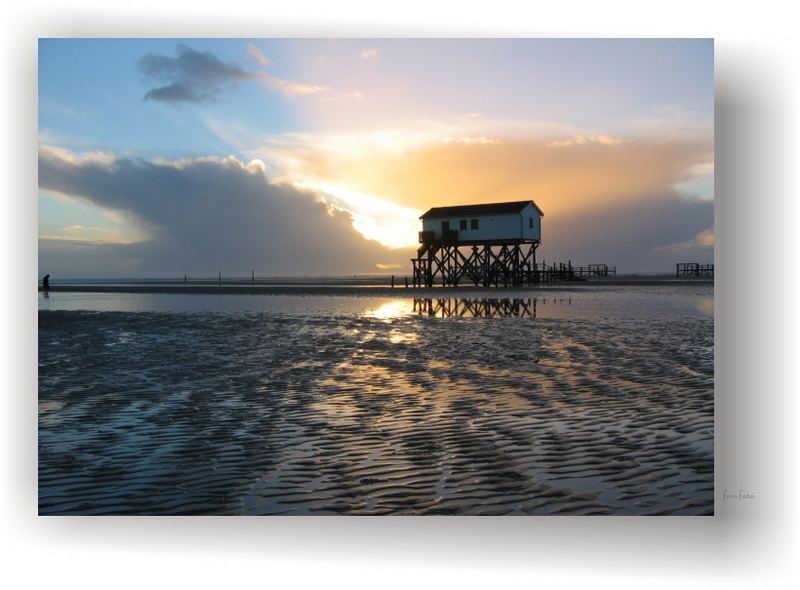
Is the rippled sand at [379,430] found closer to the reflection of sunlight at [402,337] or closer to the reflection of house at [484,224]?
the reflection of sunlight at [402,337]

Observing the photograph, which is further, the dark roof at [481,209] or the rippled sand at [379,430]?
the dark roof at [481,209]

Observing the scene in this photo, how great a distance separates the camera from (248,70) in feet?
32.6

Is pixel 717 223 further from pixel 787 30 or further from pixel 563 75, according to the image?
pixel 563 75

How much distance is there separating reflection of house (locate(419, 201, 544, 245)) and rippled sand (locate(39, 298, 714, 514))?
33.0m

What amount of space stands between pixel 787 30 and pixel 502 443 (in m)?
6.54

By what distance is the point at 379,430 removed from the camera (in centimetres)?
813

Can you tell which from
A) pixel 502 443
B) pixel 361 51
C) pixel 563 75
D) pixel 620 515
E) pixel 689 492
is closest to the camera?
pixel 620 515

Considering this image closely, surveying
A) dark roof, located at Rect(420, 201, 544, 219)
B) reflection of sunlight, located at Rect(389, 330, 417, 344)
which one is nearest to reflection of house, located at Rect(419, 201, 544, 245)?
dark roof, located at Rect(420, 201, 544, 219)

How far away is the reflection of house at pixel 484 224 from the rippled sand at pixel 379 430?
1298 inches

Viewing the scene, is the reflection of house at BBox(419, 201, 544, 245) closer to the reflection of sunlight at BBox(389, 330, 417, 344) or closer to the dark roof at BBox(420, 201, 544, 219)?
the dark roof at BBox(420, 201, 544, 219)

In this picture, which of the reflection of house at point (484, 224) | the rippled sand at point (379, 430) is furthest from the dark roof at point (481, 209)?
the rippled sand at point (379, 430)

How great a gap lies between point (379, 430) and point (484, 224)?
4268 centimetres

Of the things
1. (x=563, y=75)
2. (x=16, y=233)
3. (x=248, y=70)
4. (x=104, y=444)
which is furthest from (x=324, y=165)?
(x=104, y=444)

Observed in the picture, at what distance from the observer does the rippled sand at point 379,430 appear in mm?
6270
